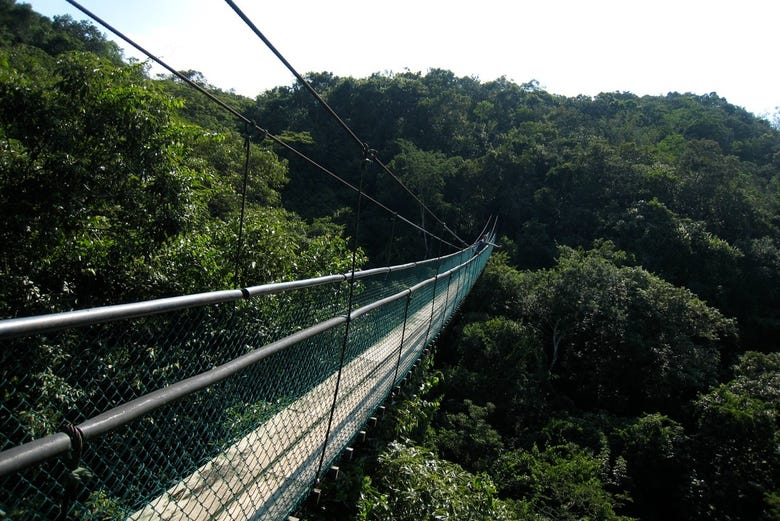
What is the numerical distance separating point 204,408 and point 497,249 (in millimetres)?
15278

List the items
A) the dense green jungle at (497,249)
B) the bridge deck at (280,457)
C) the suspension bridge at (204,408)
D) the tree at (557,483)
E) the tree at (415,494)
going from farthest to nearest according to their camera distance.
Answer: the tree at (557,483)
the tree at (415,494)
the dense green jungle at (497,249)
the bridge deck at (280,457)
the suspension bridge at (204,408)

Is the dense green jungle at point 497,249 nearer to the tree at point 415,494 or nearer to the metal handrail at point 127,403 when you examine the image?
the tree at point 415,494

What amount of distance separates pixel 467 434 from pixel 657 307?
5707 millimetres

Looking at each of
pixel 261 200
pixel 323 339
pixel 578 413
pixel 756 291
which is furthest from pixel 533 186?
pixel 323 339

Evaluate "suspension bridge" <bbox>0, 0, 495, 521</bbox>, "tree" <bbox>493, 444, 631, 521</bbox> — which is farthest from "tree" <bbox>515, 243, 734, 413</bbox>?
"suspension bridge" <bbox>0, 0, 495, 521</bbox>

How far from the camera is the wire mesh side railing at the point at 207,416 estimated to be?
2.15 ft

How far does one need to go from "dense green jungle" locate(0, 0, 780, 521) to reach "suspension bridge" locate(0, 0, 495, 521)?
676 millimetres

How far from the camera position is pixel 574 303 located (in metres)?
11.1

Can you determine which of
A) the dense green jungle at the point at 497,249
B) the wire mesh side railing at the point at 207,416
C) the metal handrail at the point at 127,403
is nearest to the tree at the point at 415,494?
the dense green jungle at the point at 497,249

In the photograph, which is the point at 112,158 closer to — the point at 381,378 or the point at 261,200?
the point at 381,378

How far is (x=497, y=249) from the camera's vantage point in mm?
15711

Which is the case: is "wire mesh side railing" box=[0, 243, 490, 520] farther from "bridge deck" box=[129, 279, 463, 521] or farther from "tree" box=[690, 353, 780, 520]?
"tree" box=[690, 353, 780, 520]

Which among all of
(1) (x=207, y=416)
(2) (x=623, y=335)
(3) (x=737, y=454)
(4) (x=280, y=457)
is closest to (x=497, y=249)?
(2) (x=623, y=335)

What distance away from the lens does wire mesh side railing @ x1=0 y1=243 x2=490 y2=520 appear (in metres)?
0.66
